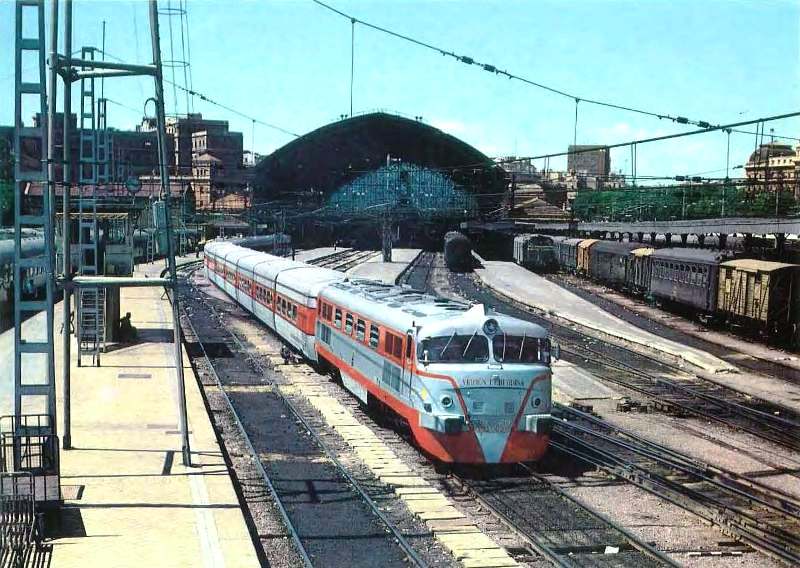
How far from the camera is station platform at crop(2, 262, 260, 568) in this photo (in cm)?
1173

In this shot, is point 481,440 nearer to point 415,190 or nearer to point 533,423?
point 533,423

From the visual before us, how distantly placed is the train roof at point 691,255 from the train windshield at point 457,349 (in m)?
24.2

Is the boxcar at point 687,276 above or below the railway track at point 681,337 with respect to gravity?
above

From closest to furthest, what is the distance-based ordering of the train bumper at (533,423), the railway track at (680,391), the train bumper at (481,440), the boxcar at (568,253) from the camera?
the train bumper at (481,440) < the train bumper at (533,423) < the railway track at (680,391) < the boxcar at (568,253)

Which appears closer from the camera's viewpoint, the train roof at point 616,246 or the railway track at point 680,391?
the railway track at point 680,391

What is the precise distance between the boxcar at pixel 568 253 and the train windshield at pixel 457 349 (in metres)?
50.5

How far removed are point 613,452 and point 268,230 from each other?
84.8 meters

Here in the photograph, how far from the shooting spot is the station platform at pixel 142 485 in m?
11.7

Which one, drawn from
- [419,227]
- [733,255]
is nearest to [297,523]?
[733,255]

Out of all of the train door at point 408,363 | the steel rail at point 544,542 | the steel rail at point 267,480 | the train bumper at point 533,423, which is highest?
the train door at point 408,363

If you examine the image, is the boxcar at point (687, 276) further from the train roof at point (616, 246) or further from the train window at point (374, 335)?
the train window at point (374, 335)

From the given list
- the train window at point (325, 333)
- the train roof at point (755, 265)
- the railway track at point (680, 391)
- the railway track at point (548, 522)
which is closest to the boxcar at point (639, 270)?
the train roof at point (755, 265)

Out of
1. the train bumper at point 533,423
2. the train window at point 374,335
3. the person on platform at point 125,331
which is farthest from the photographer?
the person on platform at point 125,331

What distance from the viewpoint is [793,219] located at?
36.4 metres
